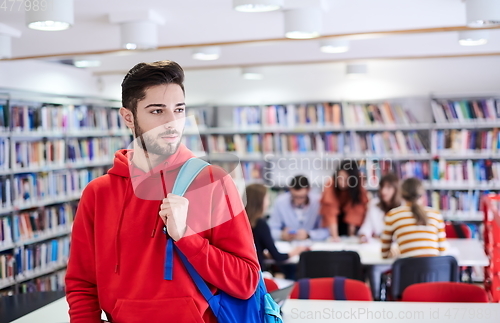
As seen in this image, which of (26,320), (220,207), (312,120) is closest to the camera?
(220,207)

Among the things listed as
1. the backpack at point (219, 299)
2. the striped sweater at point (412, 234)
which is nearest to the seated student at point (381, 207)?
the striped sweater at point (412, 234)

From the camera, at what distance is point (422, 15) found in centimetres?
354

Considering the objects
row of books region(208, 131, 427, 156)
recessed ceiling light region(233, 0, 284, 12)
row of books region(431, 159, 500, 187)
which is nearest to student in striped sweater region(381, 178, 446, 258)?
recessed ceiling light region(233, 0, 284, 12)

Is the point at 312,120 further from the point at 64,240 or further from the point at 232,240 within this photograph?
the point at 232,240

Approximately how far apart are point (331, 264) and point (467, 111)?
3293mm

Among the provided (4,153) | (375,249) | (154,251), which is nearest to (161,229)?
(154,251)

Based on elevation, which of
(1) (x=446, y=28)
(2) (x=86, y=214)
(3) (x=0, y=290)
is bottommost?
(3) (x=0, y=290)

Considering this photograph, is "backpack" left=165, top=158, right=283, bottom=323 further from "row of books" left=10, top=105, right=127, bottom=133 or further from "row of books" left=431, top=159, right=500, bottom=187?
"row of books" left=431, top=159, right=500, bottom=187

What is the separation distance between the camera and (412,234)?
392 cm

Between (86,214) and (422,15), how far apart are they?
9.25 ft

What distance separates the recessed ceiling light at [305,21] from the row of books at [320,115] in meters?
3.22

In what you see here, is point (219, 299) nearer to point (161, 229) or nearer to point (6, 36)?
point (161, 229)

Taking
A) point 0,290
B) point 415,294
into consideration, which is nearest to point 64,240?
point 0,290

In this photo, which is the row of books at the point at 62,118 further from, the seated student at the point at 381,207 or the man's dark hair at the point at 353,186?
the seated student at the point at 381,207
